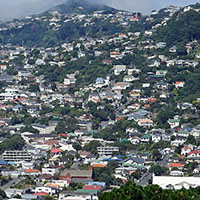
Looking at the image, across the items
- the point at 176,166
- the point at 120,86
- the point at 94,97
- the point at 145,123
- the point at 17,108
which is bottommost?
the point at 176,166

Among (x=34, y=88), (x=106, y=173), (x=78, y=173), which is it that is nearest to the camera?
(x=78, y=173)

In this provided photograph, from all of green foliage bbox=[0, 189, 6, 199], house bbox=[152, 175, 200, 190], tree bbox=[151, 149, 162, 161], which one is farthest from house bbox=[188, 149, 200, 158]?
green foliage bbox=[0, 189, 6, 199]

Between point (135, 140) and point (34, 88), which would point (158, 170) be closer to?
point (135, 140)

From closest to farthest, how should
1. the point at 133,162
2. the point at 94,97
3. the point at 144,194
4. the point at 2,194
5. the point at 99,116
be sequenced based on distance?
the point at 144,194, the point at 2,194, the point at 133,162, the point at 99,116, the point at 94,97

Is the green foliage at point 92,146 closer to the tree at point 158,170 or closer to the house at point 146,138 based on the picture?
the house at point 146,138

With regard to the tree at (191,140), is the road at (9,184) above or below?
below

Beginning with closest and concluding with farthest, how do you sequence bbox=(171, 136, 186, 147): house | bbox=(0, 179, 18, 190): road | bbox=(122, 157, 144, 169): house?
bbox=(0, 179, 18, 190): road, bbox=(122, 157, 144, 169): house, bbox=(171, 136, 186, 147): house

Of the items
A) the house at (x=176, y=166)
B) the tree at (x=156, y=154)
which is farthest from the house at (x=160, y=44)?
the house at (x=176, y=166)

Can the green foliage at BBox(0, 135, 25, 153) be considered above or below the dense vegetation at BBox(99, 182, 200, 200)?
below

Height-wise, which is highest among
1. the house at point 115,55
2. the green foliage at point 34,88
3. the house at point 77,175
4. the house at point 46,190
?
the house at point 115,55

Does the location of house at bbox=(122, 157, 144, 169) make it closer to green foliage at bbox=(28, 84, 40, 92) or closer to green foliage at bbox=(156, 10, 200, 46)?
green foliage at bbox=(28, 84, 40, 92)

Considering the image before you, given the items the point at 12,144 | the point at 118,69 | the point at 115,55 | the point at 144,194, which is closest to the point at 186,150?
the point at 12,144

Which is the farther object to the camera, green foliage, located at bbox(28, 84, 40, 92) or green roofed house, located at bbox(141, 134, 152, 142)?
green foliage, located at bbox(28, 84, 40, 92)
